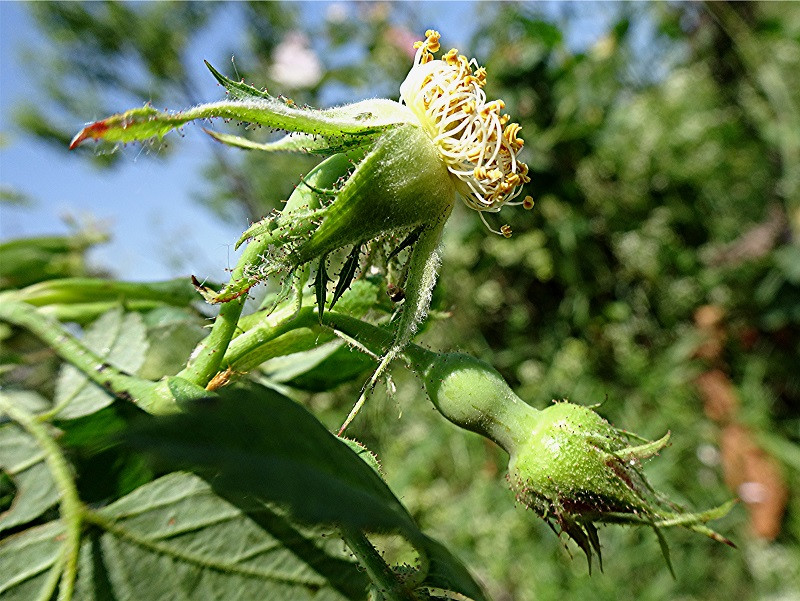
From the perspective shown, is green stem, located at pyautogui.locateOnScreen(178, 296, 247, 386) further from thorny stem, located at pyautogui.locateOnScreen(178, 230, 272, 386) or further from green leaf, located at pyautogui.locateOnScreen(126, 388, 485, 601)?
green leaf, located at pyautogui.locateOnScreen(126, 388, 485, 601)

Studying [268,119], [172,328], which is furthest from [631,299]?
[268,119]

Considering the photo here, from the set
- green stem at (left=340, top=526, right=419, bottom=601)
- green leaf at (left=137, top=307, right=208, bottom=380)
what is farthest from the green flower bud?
green leaf at (left=137, top=307, right=208, bottom=380)

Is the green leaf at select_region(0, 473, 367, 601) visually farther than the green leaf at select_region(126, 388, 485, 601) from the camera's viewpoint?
Yes

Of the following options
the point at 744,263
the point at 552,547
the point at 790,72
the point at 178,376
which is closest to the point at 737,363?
the point at 744,263

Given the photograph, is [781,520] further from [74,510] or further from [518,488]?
[74,510]

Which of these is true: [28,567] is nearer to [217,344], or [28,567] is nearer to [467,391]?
[217,344]

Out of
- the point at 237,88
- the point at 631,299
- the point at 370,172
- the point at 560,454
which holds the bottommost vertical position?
the point at 631,299
